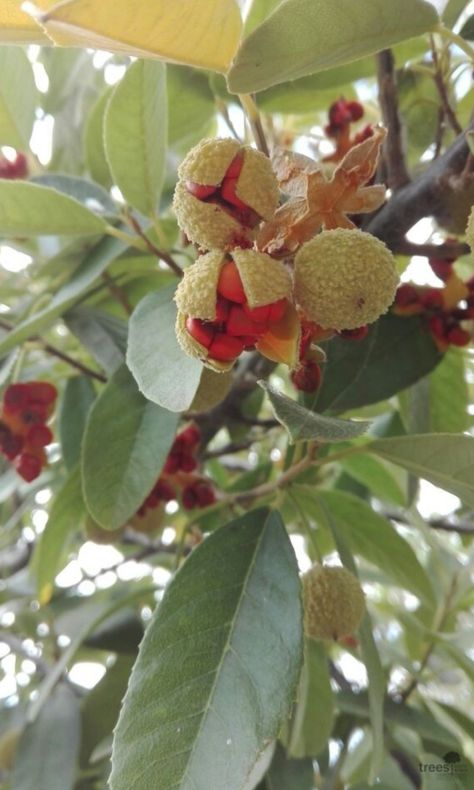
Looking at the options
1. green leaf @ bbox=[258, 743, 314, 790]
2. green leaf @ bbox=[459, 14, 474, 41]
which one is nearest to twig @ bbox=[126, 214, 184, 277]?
green leaf @ bbox=[459, 14, 474, 41]

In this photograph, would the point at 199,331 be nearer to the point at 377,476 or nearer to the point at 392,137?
the point at 392,137

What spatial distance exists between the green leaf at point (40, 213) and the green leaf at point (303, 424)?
1.36 ft

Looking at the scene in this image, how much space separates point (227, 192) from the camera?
59 cm

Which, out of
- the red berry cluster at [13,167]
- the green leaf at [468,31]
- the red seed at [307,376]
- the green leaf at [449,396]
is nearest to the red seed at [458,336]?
the green leaf at [449,396]

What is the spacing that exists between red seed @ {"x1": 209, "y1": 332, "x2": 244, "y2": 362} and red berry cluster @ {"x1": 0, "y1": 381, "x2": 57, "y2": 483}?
493 mm

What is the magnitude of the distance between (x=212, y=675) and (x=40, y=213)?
1.63 feet

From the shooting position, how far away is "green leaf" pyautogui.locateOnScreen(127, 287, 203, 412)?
0.61 metres

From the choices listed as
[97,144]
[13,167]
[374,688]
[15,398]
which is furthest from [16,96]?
[374,688]

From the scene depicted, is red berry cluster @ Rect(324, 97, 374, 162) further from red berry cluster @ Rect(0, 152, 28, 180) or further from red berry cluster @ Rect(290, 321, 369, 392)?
red berry cluster @ Rect(0, 152, 28, 180)

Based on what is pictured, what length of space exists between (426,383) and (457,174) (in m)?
0.34

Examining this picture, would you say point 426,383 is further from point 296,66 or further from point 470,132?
point 296,66

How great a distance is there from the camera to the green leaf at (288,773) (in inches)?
40.1

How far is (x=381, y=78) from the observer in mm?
898

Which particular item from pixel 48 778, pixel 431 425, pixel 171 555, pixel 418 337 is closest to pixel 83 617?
pixel 171 555
